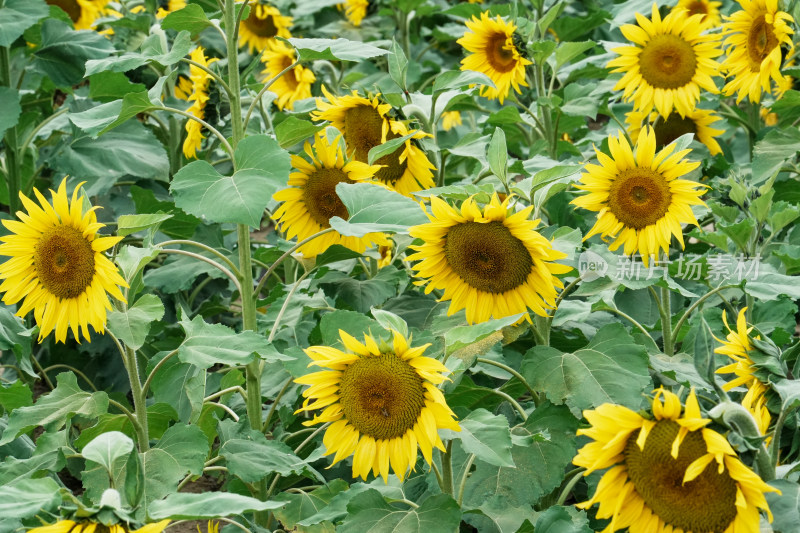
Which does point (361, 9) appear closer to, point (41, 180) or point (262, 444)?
point (41, 180)

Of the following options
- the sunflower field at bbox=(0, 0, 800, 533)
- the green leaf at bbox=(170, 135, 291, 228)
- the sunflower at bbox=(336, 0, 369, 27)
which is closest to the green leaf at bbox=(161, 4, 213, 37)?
the sunflower field at bbox=(0, 0, 800, 533)

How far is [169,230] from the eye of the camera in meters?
2.47

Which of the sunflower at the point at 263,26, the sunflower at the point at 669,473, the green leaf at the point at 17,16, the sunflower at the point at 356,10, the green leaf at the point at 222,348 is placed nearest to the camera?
the sunflower at the point at 669,473

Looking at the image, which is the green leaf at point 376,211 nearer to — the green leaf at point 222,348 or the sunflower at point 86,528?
the green leaf at point 222,348

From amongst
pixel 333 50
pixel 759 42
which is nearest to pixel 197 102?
pixel 333 50

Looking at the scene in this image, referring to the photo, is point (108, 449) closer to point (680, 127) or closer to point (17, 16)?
point (17, 16)

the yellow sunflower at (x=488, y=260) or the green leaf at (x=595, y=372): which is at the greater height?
the yellow sunflower at (x=488, y=260)

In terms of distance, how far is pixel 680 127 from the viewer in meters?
2.63

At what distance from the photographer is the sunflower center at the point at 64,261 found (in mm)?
1597

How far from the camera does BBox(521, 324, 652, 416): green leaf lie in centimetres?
162

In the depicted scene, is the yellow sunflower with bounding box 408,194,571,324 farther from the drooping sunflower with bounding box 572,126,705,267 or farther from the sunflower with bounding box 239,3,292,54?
the sunflower with bounding box 239,3,292,54

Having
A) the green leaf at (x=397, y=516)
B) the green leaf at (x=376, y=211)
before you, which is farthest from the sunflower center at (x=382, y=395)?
the green leaf at (x=376, y=211)

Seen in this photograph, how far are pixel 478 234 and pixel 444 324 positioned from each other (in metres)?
0.21

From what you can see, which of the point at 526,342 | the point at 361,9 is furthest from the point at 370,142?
the point at 361,9
